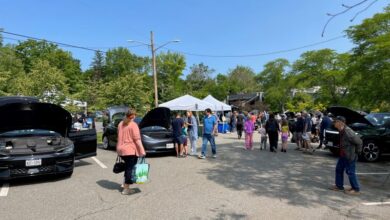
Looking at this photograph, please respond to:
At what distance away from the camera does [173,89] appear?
63.3 m

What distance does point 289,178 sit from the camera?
26.6ft

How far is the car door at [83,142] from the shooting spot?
360 inches

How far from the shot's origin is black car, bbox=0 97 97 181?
720 centimetres

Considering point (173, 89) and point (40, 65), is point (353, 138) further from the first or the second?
point (173, 89)

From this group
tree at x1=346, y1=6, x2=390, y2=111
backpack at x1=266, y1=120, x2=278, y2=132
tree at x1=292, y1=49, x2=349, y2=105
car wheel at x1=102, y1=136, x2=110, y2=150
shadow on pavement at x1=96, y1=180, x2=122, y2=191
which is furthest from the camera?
tree at x1=292, y1=49, x2=349, y2=105

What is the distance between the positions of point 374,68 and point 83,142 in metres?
14.9

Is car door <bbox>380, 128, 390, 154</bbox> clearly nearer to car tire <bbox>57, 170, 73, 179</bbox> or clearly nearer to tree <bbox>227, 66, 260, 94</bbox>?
car tire <bbox>57, 170, 73, 179</bbox>

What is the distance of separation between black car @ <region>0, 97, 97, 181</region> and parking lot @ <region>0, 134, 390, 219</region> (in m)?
0.39

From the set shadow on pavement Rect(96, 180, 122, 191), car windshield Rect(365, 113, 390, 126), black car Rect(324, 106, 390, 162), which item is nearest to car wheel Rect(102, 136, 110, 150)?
shadow on pavement Rect(96, 180, 122, 191)

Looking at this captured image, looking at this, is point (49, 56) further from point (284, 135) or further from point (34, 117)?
point (34, 117)

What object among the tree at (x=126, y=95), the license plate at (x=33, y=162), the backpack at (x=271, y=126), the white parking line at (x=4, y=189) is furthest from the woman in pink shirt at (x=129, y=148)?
the tree at (x=126, y=95)

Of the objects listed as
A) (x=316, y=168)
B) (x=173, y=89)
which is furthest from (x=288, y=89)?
(x=316, y=168)

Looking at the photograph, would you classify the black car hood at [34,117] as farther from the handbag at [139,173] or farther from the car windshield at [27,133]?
the handbag at [139,173]

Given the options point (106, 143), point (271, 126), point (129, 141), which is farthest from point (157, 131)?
point (129, 141)
